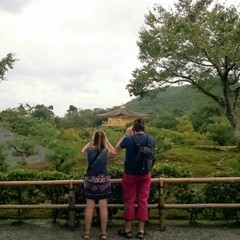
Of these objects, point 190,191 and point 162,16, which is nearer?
point 190,191

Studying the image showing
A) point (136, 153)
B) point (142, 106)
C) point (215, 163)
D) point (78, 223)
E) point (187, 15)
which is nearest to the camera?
point (136, 153)

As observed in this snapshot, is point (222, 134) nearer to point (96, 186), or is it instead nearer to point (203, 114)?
point (203, 114)

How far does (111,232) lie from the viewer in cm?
601

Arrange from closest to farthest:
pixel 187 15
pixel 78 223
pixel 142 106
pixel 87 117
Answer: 1. pixel 78 223
2. pixel 187 15
3. pixel 87 117
4. pixel 142 106

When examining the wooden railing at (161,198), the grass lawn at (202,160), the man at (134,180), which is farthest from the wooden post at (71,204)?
the grass lawn at (202,160)

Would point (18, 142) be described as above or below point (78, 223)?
above

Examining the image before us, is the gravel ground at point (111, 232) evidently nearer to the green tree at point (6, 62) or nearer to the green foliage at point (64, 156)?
the green foliage at point (64, 156)

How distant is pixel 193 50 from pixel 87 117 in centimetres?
4402

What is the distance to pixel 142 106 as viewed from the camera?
73562 mm

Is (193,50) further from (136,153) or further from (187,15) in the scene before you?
(136,153)

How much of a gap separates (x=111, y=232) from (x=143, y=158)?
1452mm

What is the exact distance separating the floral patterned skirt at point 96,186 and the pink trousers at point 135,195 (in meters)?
0.31

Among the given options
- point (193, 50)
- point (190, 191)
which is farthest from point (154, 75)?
point (190, 191)

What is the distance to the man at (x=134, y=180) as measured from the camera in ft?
18.0
